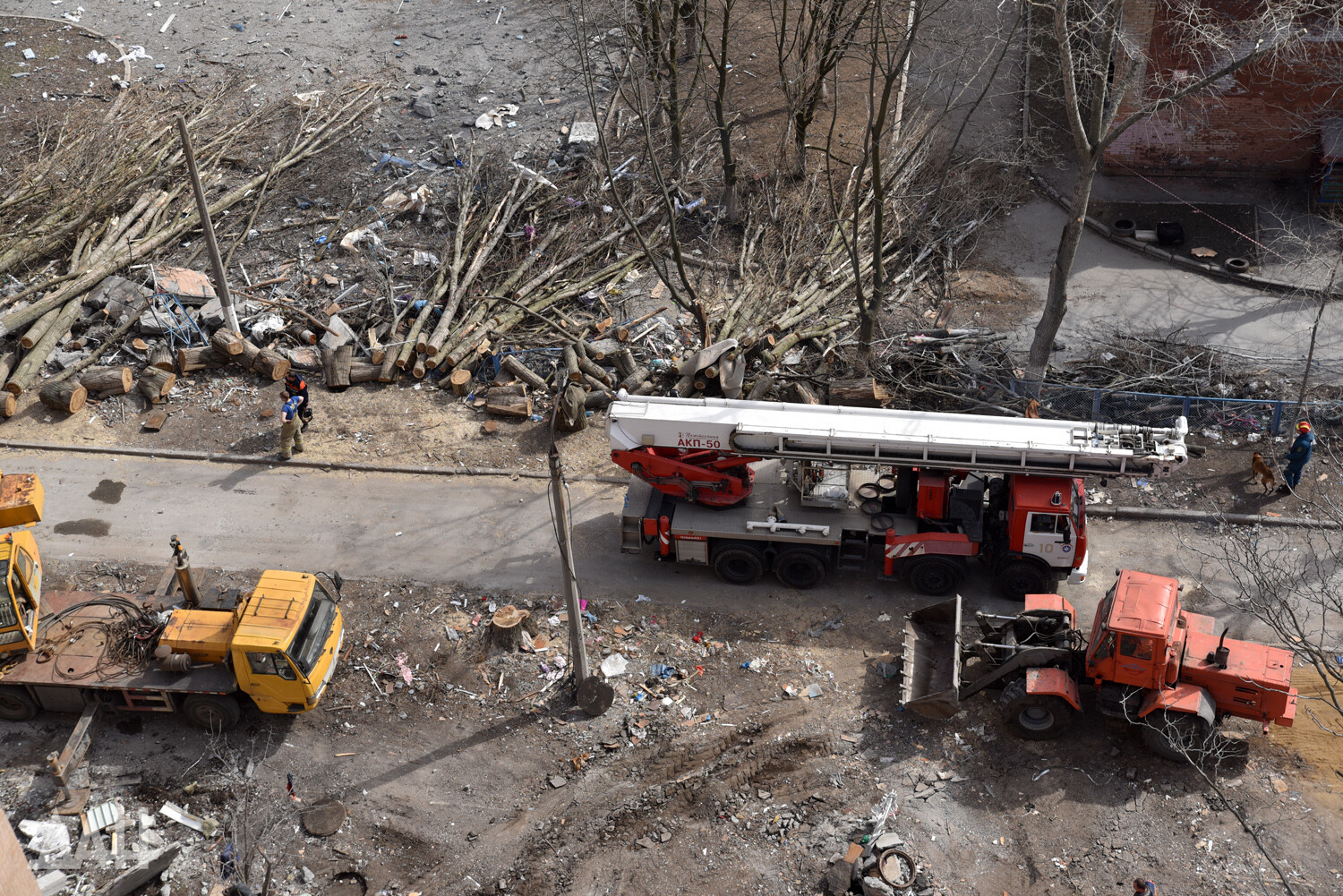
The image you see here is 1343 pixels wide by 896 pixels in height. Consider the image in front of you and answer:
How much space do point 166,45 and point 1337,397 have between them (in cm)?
2995

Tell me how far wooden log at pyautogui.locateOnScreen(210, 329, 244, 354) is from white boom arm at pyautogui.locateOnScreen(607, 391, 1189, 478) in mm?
8404

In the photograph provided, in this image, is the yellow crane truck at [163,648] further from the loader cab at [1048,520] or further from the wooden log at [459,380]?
the loader cab at [1048,520]

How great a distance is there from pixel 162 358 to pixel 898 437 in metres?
14.0

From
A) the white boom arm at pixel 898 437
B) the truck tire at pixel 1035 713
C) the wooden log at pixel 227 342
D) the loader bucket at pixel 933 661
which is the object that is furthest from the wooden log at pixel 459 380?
the truck tire at pixel 1035 713

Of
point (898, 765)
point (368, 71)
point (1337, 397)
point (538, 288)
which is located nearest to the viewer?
point (898, 765)

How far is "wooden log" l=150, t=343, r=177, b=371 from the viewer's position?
68.4 ft

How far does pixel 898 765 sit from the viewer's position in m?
14.0

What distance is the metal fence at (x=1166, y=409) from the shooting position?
1928 centimetres

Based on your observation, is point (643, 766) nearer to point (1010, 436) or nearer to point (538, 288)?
point (1010, 436)

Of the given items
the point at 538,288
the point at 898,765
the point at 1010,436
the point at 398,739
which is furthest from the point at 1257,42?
the point at 398,739

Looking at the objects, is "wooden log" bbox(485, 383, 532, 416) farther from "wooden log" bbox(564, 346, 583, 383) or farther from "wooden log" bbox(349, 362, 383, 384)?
"wooden log" bbox(349, 362, 383, 384)

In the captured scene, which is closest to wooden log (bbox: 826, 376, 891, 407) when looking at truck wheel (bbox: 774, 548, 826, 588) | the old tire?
truck wheel (bbox: 774, 548, 826, 588)

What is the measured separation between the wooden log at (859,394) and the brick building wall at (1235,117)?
11050 millimetres

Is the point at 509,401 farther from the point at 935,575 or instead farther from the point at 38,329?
the point at 38,329
